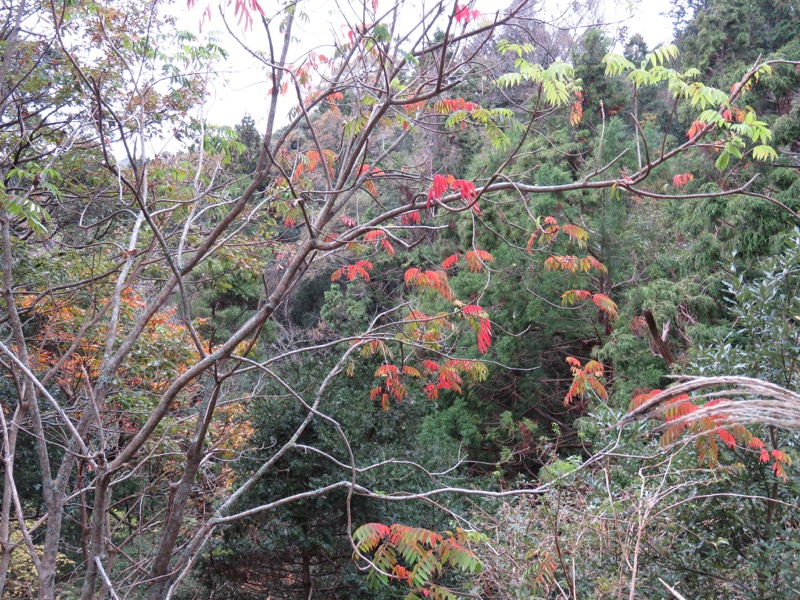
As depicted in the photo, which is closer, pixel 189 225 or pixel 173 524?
pixel 173 524

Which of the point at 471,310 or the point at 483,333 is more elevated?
the point at 471,310

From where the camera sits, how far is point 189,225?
3193 millimetres

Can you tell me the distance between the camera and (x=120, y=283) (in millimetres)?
3059

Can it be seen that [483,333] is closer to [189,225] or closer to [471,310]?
[471,310]

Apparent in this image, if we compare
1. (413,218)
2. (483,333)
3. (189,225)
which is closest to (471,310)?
(483,333)

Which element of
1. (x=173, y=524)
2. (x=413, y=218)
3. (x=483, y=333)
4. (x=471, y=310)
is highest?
(x=413, y=218)

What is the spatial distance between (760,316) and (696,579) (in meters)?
1.26

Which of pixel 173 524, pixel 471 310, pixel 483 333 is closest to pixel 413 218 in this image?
pixel 471 310

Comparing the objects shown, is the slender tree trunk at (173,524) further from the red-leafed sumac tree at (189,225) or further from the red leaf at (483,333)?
the red leaf at (483,333)

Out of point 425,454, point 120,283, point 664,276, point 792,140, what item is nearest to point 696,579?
point 120,283

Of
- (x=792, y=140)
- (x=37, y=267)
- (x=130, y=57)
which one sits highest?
(x=130, y=57)

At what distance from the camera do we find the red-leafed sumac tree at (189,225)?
2.21 metres

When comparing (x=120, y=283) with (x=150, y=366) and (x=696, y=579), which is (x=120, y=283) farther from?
(x=696, y=579)

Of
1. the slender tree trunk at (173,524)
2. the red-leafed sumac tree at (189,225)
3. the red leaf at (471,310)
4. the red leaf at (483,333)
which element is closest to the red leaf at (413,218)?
the red-leafed sumac tree at (189,225)
